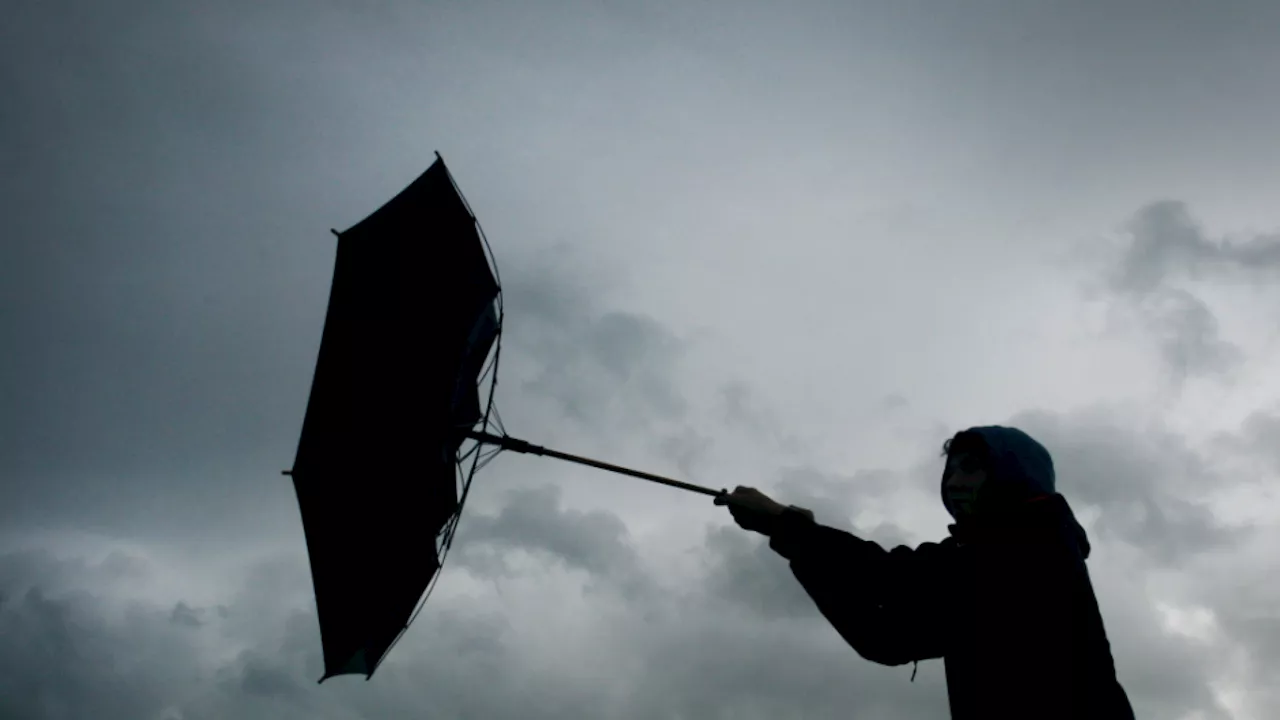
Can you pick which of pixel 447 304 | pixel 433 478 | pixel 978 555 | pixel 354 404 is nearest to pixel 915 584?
pixel 978 555

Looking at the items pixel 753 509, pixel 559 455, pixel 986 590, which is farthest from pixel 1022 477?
pixel 559 455

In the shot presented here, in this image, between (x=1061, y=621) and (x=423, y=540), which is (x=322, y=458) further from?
(x=1061, y=621)

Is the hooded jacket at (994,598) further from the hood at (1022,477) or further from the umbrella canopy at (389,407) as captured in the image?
the umbrella canopy at (389,407)

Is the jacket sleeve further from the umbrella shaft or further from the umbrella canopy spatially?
the umbrella canopy

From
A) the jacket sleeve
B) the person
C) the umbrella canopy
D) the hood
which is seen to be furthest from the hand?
the umbrella canopy

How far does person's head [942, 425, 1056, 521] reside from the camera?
5273 millimetres

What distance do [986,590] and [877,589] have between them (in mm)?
881

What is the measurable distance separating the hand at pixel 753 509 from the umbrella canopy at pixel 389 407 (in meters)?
3.25

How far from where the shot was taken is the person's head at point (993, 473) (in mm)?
5273

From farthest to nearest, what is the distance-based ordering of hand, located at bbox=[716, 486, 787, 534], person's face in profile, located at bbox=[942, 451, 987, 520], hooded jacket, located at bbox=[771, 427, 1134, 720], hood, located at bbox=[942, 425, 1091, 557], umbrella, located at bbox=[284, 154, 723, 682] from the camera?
umbrella, located at bbox=[284, 154, 723, 682] → hand, located at bbox=[716, 486, 787, 534] → person's face in profile, located at bbox=[942, 451, 987, 520] → hood, located at bbox=[942, 425, 1091, 557] → hooded jacket, located at bbox=[771, 427, 1134, 720]

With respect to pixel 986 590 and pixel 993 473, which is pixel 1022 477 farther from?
pixel 986 590

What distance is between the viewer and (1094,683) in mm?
4297

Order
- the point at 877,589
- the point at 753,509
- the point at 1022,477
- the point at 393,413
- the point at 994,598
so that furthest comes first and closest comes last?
1. the point at 393,413
2. the point at 753,509
3. the point at 877,589
4. the point at 1022,477
5. the point at 994,598

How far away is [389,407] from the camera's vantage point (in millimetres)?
8539
